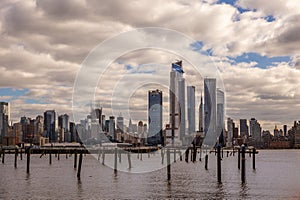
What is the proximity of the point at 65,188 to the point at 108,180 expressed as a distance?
451 inches

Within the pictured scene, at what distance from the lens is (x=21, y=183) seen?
217 ft

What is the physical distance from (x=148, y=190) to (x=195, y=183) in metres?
10.4

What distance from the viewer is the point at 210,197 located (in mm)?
50000

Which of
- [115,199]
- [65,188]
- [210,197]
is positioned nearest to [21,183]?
[65,188]

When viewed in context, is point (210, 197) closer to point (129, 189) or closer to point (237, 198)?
point (237, 198)

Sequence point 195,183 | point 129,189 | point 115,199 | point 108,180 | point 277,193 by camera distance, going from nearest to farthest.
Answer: point 115,199
point 277,193
point 129,189
point 195,183
point 108,180

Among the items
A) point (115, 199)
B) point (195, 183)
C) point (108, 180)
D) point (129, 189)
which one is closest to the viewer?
point (115, 199)

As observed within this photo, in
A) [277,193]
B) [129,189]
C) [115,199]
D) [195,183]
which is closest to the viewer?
[115,199]

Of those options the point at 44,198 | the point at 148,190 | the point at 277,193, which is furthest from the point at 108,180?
the point at 277,193

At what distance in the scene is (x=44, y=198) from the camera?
4934 cm

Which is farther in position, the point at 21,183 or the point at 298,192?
the point at 21,183

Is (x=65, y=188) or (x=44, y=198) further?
(x=65, y=188)

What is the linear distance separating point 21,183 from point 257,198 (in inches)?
1267

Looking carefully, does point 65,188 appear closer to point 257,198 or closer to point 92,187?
point 92,187
